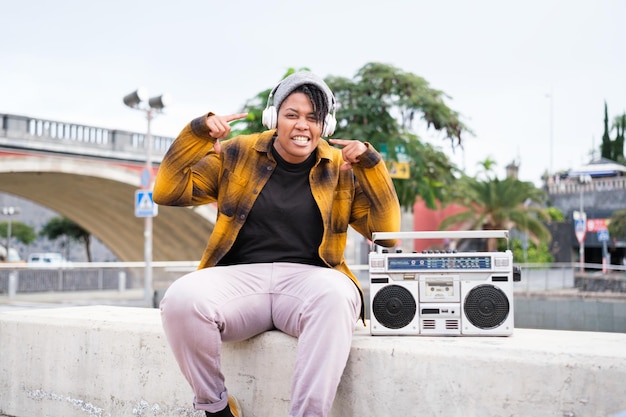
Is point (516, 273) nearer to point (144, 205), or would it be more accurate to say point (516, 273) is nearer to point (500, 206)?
point (144, 205)

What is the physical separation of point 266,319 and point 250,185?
22.5 inches

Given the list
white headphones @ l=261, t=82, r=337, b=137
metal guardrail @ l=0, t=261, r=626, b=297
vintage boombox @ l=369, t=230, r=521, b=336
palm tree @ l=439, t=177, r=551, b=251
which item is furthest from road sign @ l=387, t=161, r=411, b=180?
palm tree @ l=439, t=177, r=551, b=251

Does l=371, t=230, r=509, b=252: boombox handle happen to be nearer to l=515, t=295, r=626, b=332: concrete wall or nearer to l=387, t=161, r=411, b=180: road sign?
l=515, t=295, r=626, b=332: concrete wall

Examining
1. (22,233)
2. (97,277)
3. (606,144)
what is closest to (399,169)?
(97,277)

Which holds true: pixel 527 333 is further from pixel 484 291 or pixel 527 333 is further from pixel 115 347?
pixel 115 347

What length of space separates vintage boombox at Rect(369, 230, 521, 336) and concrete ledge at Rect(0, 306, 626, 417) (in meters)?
0.08

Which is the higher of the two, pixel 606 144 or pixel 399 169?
pixel 606 144

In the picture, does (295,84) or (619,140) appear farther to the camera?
(619,140)

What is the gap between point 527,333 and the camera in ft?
10.3

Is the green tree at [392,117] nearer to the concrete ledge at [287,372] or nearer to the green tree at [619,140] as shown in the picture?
the concrete ledge at [287,372]

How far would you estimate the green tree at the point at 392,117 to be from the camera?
16875 mm

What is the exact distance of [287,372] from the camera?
9.92 ft

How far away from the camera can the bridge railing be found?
2373 cm

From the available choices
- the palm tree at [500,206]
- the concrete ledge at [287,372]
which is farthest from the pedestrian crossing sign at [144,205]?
the palm tree at [500,206]
